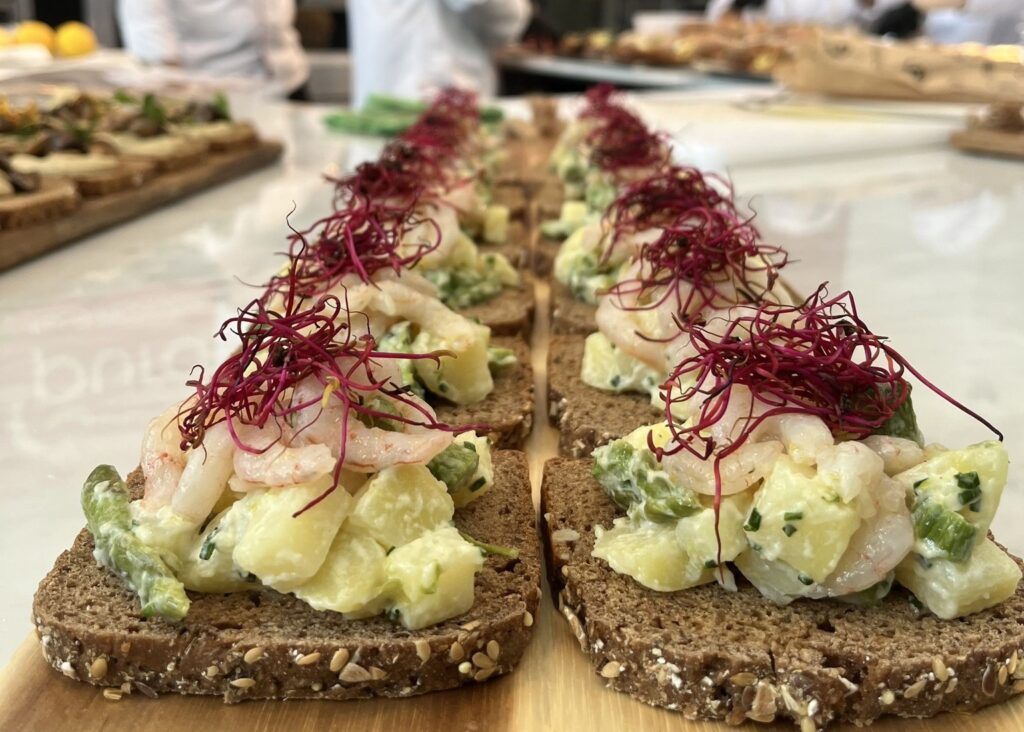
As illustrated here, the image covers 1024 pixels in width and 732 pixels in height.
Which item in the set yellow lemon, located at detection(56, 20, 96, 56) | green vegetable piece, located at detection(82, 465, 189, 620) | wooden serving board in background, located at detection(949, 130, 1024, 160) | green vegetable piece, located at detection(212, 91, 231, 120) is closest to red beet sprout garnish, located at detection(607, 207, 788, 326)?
green vegetable piece, located at detection(82, 465, 189, 620)

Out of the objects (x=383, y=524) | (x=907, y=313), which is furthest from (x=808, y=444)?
(x=907, y=313)

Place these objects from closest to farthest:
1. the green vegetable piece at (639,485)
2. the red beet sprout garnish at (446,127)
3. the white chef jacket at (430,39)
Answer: the green vegetable piece at (639,485) < the red beet sprout garnish at (446,127) < the white chef jacket at (430,39)

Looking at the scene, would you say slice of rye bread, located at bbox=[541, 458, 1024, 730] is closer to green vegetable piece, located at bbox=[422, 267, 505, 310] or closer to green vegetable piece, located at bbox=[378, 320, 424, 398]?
green vegetable piece, located at bbox=[378, 320, 424, 398]

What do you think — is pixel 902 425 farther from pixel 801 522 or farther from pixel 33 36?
pixel 33 36

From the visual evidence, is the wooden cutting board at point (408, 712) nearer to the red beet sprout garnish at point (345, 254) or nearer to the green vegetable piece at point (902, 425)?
the green vegetable piece at point (902, 425)

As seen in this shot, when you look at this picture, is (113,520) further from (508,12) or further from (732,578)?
(508,12)

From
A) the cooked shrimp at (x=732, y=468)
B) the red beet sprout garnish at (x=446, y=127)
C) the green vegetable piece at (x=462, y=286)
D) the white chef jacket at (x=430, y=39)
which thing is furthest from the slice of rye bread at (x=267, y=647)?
the white chef jacket at (x=430, y=39)

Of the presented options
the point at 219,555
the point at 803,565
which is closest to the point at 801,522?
the point at 803,565
